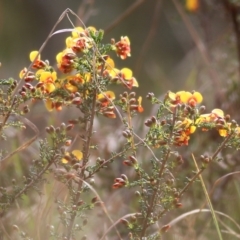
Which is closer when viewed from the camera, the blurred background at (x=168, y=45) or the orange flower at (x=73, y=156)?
the orange flower at (x=73, y=156)

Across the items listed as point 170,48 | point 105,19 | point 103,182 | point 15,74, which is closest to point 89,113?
point 103,182

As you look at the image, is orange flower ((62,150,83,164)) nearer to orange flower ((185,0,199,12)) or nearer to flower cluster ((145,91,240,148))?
flower cluster ((145,91,240,148))

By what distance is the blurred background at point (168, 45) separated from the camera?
2805mm

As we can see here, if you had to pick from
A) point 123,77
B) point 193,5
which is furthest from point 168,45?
point 123,77

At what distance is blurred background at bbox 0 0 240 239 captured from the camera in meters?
2.80

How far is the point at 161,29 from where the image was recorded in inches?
280

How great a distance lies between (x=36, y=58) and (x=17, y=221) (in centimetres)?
59

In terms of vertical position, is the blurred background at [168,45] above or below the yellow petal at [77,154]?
above

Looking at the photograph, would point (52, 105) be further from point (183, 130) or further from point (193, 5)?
point (193, 5)

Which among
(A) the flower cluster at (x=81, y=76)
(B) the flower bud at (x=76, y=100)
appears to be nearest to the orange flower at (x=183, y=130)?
(A) the flower cluster at (x=81, y=76)

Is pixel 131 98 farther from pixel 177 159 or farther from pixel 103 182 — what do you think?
pixel 103 182

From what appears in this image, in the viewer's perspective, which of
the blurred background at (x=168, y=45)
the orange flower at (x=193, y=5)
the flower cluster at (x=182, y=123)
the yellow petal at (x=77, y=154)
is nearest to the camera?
the flower cluster at (x=182, y=123)

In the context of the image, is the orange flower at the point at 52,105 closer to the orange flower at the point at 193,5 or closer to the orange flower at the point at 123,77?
the orange flower at the point at 123,77

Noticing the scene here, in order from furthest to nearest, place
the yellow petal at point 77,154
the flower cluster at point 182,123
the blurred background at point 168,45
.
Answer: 1. the blurred background at point 168,45
2. the yellow petal at point 77,154
3. the flower cluster at point 182,123
